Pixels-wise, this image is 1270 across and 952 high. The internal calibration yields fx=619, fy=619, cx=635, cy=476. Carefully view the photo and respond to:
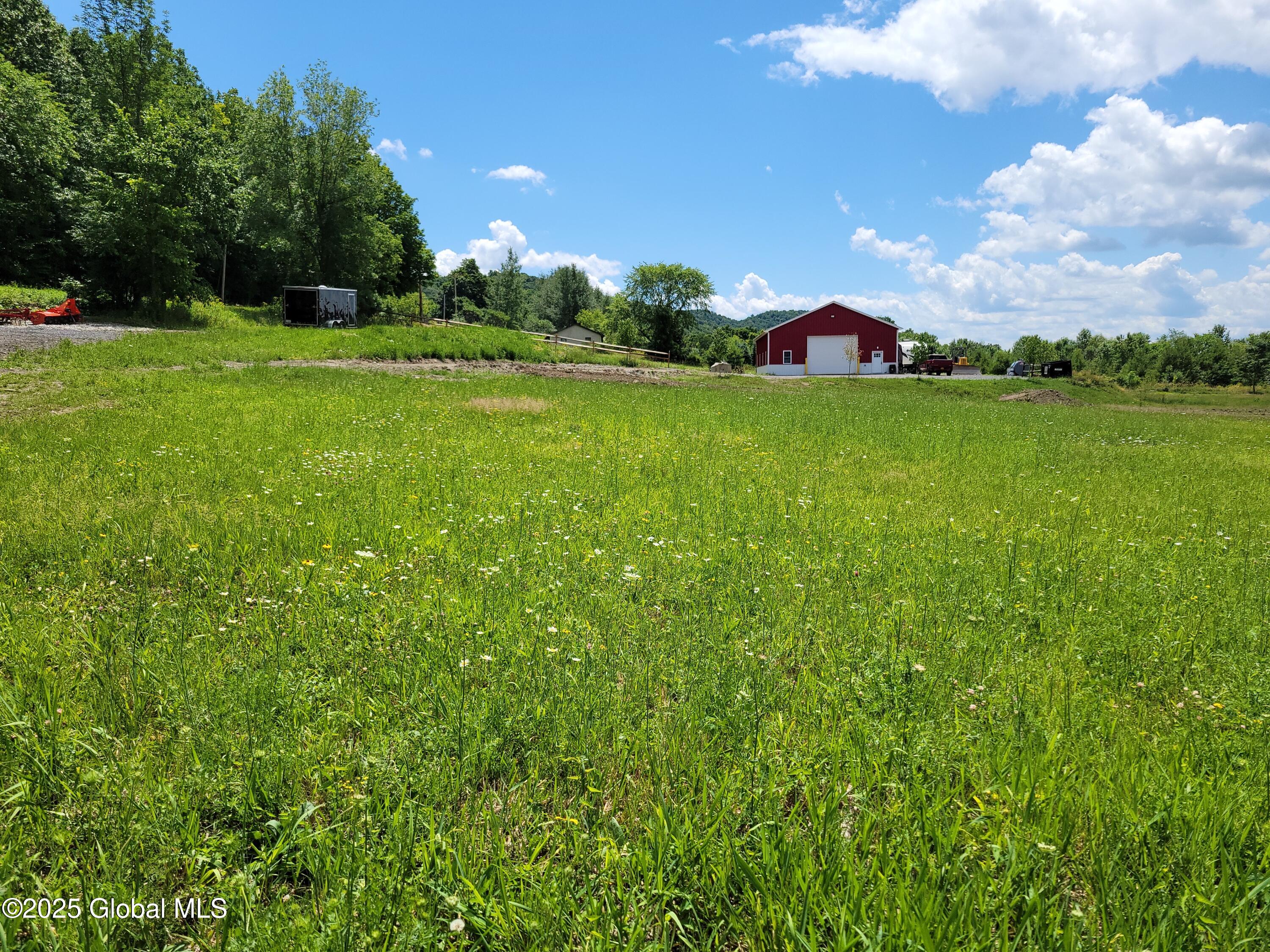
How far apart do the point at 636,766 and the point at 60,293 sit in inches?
1767

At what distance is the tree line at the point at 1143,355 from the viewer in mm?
95375

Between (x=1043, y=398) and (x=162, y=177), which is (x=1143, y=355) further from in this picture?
(x=162, y=177)

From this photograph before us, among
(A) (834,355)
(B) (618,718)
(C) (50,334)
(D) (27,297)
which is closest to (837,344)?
(A) (834,355)

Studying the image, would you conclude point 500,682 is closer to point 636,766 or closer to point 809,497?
point 636,766

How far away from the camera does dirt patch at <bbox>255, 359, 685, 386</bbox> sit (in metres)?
23.0

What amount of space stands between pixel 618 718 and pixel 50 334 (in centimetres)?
2768

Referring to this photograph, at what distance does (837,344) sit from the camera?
61938mm

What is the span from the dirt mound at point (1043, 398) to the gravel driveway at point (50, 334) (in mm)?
40816

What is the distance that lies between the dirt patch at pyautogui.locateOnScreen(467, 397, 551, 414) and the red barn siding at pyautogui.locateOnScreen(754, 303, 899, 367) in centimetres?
5076

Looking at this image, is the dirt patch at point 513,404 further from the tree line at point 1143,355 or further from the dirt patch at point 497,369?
the tree line at point 1143,355

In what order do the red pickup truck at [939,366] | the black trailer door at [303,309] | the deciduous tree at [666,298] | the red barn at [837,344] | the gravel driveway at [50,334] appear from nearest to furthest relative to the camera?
the gravel driveway at [50,334], the black trailer door at [303,309], the red pickup truck at [939,366], the red barn at [837,344], the deciduous tree at [666,298]

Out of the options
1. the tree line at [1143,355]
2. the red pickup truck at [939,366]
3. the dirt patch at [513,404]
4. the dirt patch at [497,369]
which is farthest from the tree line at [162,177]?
the tree line at [1143,355]

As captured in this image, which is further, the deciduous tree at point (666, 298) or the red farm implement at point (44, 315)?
the deciduous tree at point (666, 298)

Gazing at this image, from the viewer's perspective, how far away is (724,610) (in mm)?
4699
